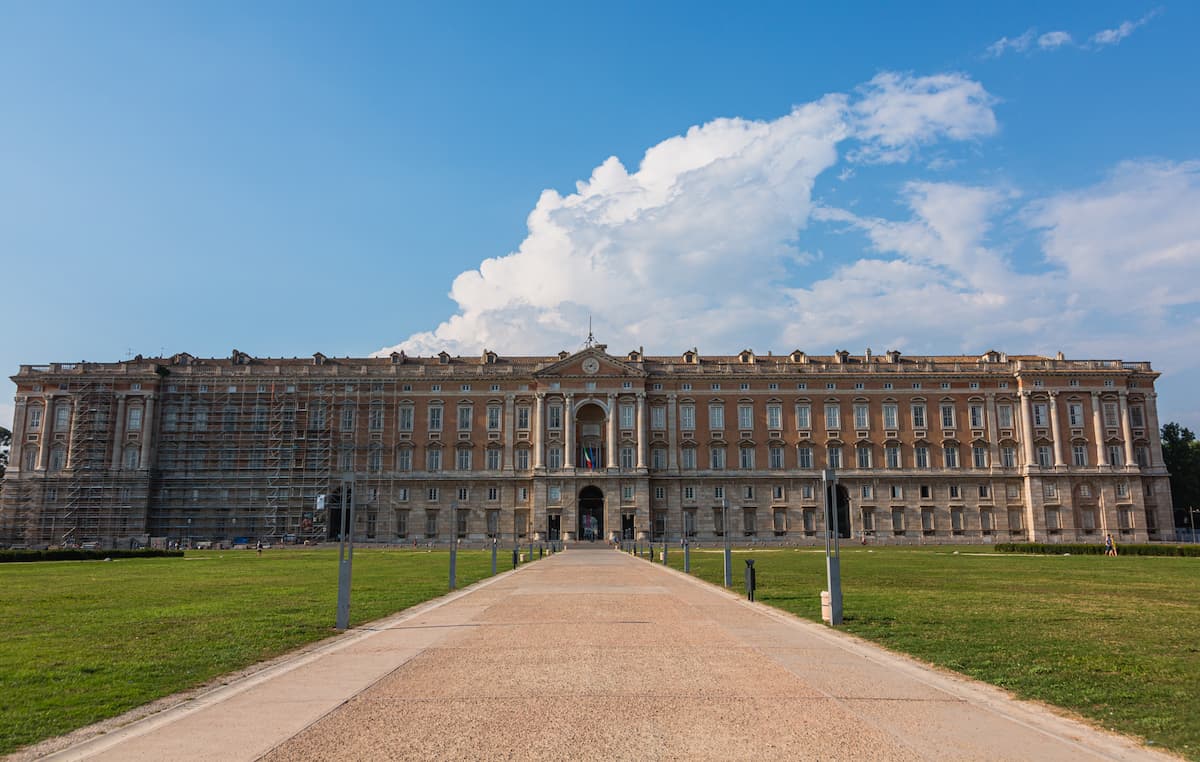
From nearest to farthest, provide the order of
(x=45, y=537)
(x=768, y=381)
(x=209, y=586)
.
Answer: (x=209, y=586) < (x=45, y=537) < (x=768, y=381)

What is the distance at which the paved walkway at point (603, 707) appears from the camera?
7.36m

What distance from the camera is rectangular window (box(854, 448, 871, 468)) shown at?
8288 centimetres

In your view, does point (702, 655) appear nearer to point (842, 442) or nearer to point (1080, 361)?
point (842, 442)

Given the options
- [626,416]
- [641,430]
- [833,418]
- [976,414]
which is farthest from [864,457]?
[626,416]

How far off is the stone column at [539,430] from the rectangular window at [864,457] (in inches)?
1231

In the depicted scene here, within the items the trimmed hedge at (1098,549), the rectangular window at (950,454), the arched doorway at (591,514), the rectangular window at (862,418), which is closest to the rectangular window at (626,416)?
the arched doorway at (591,514)

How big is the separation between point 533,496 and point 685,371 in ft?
64.4

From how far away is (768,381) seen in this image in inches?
3300

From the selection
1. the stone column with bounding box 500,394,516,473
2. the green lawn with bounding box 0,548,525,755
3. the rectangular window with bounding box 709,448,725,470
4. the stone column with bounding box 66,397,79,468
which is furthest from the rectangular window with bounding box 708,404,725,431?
the stone column with bounding box 66,397,79,468

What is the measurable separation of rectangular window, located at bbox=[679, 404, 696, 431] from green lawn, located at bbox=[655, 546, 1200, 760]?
5332cm

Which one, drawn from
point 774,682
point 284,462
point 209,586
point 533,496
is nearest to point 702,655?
point 774,682

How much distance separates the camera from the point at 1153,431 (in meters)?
84.2

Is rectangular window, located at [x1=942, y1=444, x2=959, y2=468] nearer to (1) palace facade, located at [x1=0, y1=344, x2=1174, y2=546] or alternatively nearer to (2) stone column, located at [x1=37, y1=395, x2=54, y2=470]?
(1) palace facade, located at [x1=0, y1=344, x2=1174, y2=546]

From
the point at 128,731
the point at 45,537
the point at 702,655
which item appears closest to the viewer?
the point at 128,731
